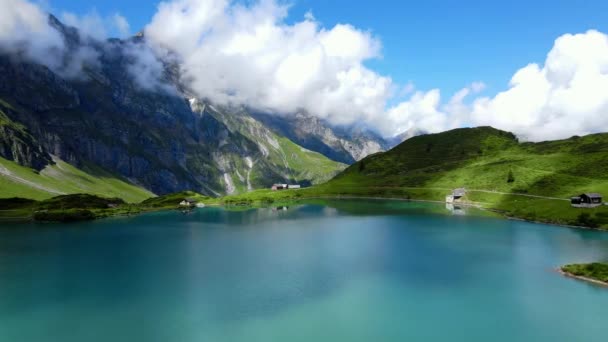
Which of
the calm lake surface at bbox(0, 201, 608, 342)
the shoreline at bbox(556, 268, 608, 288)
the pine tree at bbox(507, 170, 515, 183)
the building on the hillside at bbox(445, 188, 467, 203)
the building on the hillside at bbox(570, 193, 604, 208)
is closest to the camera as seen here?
the calm lake surface at bbox(0, 201, 608, 342)

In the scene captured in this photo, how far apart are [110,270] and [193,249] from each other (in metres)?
23.4

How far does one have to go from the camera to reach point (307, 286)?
2660 inches

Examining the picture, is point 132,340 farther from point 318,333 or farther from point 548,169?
point 548,169

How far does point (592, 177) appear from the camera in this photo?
543 feet

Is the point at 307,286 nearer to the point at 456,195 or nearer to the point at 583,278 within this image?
the point at 583,278

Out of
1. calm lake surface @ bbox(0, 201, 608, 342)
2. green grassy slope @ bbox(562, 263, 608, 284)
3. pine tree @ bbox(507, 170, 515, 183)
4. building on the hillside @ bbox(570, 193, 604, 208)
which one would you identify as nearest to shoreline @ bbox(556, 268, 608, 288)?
green grassy slope @ bbox(562, 263, 608, 284)

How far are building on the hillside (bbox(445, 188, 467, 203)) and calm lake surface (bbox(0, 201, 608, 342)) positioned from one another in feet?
218

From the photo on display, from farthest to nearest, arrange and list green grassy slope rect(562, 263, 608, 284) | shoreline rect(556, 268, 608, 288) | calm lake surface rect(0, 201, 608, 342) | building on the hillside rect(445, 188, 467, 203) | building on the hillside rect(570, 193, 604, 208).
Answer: building on the hillside rect(445, 188, 467, 203), building on the hillside rect(570, 193, 604, 208), green grassy slope rect(562, 263, 608, 284), shoreline rect(556, 268, 608, 288), calm lake surface rect(0, 201, 608, 342)

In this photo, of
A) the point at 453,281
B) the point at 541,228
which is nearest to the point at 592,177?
the point at 541,228

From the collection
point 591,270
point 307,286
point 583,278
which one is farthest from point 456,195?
point 307,286

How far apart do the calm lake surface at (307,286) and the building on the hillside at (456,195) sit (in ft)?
218

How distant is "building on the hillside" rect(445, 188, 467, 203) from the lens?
193 metres

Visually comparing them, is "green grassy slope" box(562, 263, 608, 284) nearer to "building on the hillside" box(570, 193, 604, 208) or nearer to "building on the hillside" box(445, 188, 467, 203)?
"building on the hillside" box(570, 193, 604, 208)

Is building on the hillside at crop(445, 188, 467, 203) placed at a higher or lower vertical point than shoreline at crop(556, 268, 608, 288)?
higher
